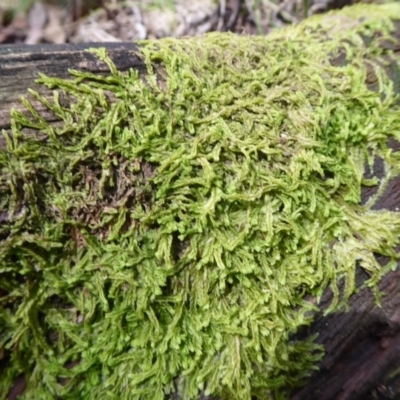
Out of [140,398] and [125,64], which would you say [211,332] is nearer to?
[140,398]

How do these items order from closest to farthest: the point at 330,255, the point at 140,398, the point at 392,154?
1. the point at 140,398
2. the point at 330,255
3. the point at 392,154

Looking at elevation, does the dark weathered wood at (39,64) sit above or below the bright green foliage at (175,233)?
Result: above

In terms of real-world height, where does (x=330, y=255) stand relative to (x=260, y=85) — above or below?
below

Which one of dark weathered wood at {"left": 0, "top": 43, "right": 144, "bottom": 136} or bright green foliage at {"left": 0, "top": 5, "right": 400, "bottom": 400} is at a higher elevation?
dark weathered wood at {"left": 0, "top": 43, "right": 144, "bottom": 136}

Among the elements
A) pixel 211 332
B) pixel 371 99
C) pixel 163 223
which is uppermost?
pixel 371 99

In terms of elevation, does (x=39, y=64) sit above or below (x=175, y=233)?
above

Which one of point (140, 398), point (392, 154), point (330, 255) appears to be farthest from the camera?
point (392, 154)

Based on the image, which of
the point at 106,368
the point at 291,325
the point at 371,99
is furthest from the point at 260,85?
the point at 106,368

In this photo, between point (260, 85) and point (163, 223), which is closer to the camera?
point (163, 223)
